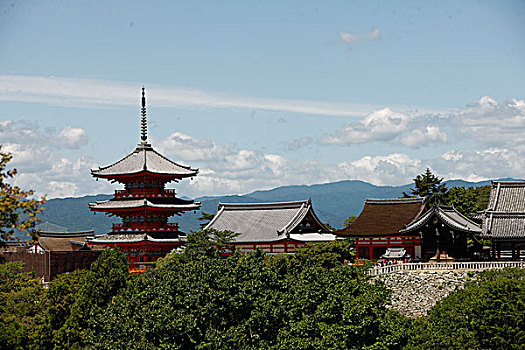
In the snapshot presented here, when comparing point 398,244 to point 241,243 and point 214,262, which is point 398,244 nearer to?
point 241,243

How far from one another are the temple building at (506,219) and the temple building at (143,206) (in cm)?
2315

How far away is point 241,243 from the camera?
1962 inches

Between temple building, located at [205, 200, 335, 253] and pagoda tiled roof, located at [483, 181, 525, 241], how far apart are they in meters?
12.8

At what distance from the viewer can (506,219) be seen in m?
41.2

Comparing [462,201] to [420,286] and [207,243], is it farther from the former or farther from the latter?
[207,243]

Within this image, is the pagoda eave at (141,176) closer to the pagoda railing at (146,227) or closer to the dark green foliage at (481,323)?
the pagoda railing at (146,227)

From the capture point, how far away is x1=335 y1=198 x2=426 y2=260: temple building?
4616 centimetres

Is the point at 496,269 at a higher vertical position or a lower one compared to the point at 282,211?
lower

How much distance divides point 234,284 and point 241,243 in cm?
2254

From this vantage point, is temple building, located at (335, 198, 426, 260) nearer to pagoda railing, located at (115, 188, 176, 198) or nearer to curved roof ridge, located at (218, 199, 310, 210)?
Result: curved roof ridge, located at (218, 199, 310, 210)

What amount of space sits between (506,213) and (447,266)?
644cm

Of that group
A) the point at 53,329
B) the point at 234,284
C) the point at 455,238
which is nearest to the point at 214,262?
the point at 234,284

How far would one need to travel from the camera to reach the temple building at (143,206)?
2018 inches

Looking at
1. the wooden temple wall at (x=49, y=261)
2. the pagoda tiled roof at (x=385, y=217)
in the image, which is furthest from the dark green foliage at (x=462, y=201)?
the wooden temple wall at (x=49, y=261)
